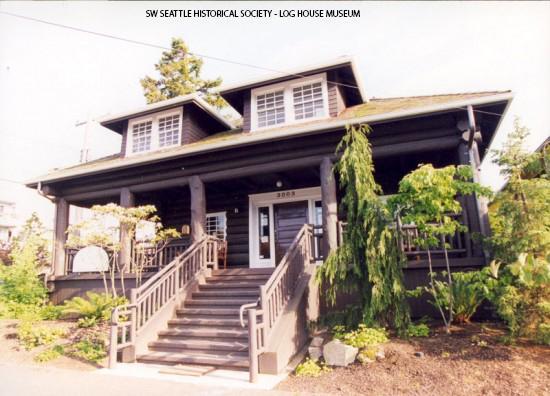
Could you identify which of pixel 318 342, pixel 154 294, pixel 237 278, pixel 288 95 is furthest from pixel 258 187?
pixel 318 342

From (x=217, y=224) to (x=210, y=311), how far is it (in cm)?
513

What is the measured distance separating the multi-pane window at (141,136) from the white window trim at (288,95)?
363 cm

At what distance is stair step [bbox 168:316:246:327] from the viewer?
21.0 feet

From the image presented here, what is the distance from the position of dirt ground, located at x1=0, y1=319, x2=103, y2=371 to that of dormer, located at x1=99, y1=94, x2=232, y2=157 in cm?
529

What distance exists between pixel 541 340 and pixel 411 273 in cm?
243

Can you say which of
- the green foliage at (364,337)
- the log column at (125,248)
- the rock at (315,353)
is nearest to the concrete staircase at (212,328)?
the rock at (315,353)

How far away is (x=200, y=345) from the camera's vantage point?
6.01 m

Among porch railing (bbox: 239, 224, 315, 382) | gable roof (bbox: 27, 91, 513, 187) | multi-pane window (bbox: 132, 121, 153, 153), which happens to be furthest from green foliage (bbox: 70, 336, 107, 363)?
multi-pane window (bbox: 132, 121, 153, 153)

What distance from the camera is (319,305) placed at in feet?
22.9

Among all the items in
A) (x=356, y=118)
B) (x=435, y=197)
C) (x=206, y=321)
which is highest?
(x=356, y=118)

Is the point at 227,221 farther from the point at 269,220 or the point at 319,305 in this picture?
the point at 319,305

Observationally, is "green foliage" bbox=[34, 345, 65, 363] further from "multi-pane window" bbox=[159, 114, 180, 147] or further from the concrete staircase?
"multi-pane window" bbox=[159, 114, 180, 147]

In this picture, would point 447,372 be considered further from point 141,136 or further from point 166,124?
point 141,136

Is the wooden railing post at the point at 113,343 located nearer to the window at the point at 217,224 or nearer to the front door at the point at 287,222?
the front door at the point at 287,222
